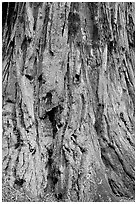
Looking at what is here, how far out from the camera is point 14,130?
6508mm

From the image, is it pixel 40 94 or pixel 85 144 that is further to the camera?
pixel 40 94

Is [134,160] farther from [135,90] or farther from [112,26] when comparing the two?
[112,26]

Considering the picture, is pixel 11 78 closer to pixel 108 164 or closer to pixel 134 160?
pixel 108 164

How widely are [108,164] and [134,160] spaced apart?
62cm

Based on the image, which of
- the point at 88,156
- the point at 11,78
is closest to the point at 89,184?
the point at 88,156

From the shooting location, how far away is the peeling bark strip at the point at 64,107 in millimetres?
6109

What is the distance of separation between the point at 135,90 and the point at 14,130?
3912 millimetres

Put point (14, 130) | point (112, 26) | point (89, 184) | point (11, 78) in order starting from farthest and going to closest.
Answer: point (112, 26)
point (11, 78)
point (14, 130)
point (89, 184)

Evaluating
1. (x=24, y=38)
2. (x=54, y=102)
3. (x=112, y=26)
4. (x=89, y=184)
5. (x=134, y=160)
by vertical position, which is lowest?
(x=89, y=184)

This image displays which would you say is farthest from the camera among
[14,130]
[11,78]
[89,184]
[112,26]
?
[112,26]

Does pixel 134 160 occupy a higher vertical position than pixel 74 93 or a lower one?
lower

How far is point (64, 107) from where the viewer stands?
669cm

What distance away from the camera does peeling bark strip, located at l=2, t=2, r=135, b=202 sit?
6.11 m

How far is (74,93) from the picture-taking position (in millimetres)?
6805
